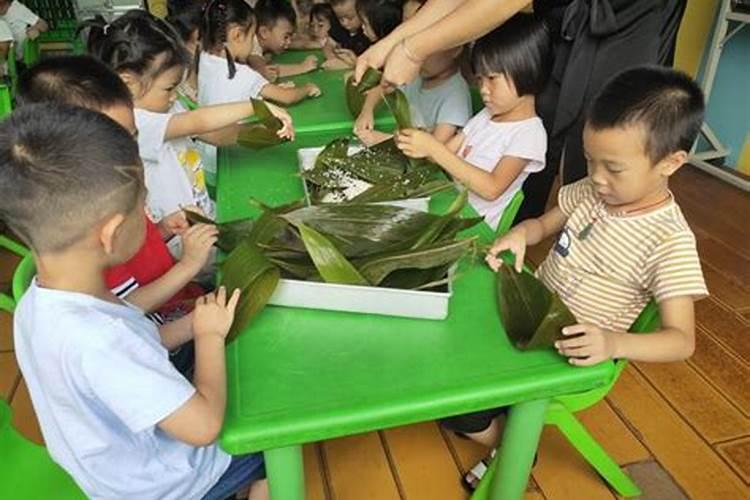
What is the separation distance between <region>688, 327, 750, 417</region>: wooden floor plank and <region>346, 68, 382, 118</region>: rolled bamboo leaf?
1272mm

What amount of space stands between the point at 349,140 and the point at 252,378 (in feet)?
→ 2.82

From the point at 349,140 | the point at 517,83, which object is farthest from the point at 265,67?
the point at 517,83

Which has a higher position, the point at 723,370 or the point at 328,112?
the point at 328,112

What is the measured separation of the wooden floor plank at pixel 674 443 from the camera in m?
1.42

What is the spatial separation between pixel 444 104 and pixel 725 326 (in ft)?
3.98

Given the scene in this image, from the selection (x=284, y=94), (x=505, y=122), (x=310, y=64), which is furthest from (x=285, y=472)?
(x=310, y=64)

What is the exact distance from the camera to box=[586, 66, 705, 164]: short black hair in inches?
39.0

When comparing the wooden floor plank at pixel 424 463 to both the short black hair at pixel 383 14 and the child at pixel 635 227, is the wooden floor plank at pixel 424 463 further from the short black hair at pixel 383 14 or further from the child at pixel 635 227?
the short black hair at pixel 383 14

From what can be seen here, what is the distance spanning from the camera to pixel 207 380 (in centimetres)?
74

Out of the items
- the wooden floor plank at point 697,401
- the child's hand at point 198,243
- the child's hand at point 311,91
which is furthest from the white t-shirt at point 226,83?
the wooden floor plank at point 697,401

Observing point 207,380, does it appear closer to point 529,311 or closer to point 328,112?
point 529,311

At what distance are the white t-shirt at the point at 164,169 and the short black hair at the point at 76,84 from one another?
19 cm

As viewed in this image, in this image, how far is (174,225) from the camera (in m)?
1.21

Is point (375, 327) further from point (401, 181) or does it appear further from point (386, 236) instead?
point (401, 181)
